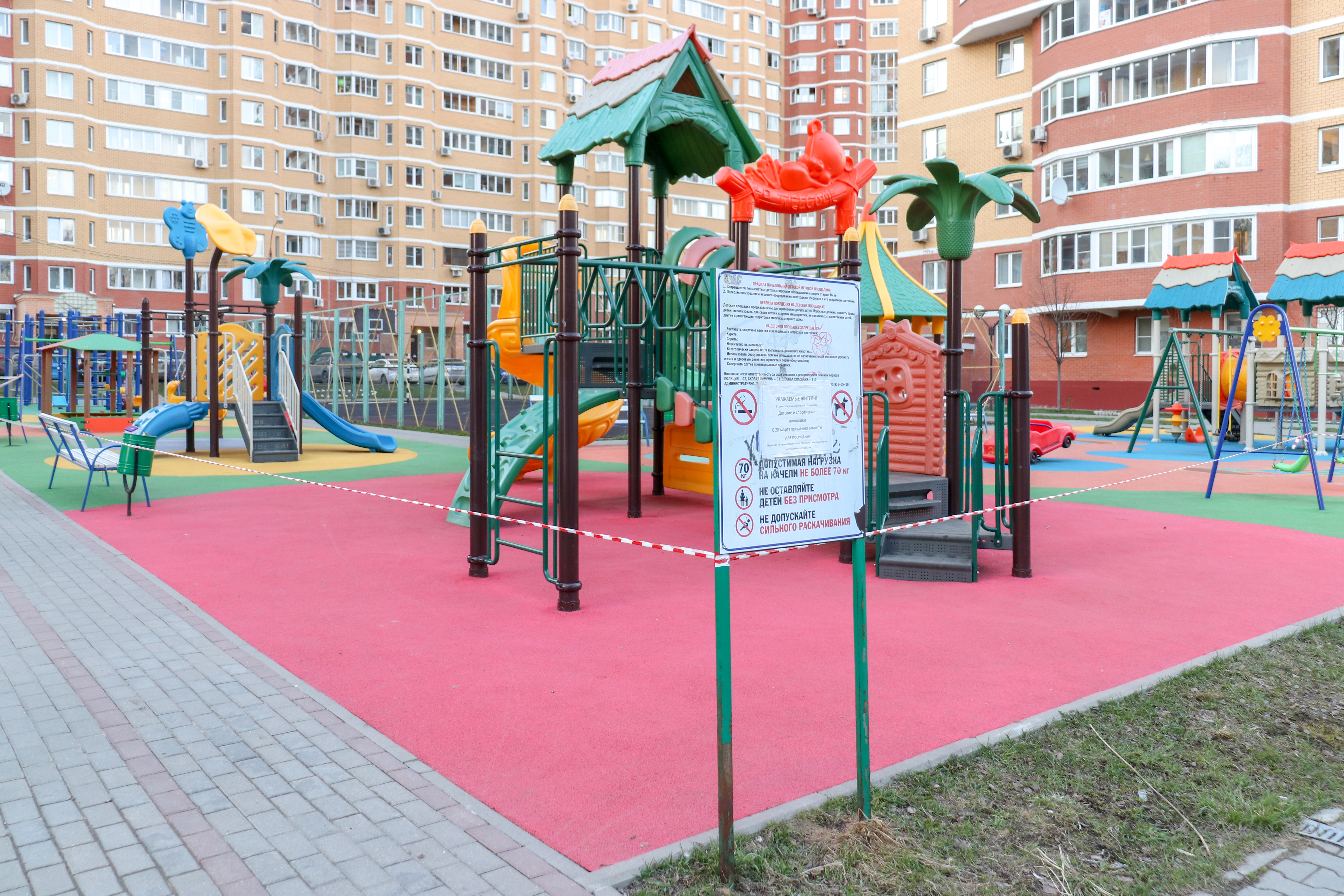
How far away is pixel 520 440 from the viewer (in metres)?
11.4

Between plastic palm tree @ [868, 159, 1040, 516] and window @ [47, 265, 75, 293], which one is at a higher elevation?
window @ [47, 265, 75, 293]

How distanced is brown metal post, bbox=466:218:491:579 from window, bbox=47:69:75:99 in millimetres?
55496

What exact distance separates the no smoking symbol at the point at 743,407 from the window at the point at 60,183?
195 ft

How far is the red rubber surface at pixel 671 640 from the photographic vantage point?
13.8 ft

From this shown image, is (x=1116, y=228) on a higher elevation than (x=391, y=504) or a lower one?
higher

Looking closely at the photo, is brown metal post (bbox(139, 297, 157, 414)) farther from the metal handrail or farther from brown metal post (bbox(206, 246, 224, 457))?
brown metal post (bbox(206, 246, 224, 457))

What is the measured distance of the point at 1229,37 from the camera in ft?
115

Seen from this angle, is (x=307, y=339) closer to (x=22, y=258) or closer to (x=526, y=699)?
(x=22, y=258)

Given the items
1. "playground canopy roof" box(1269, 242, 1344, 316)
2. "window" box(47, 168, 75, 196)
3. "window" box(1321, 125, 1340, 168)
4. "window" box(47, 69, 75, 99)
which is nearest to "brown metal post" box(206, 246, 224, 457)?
"playground canopy roof" box(1269, 242, 1344, 316)

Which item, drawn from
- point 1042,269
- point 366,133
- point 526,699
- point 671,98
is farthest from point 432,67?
point 526,699

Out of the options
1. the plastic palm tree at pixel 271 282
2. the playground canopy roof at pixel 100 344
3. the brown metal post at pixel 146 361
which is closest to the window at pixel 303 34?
the brown metal post at pixel 146 361

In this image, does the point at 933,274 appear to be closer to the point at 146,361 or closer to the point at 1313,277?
the point at 1313,277

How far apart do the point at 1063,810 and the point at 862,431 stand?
1576mm

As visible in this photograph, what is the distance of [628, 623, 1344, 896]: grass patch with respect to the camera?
327 centimetres
